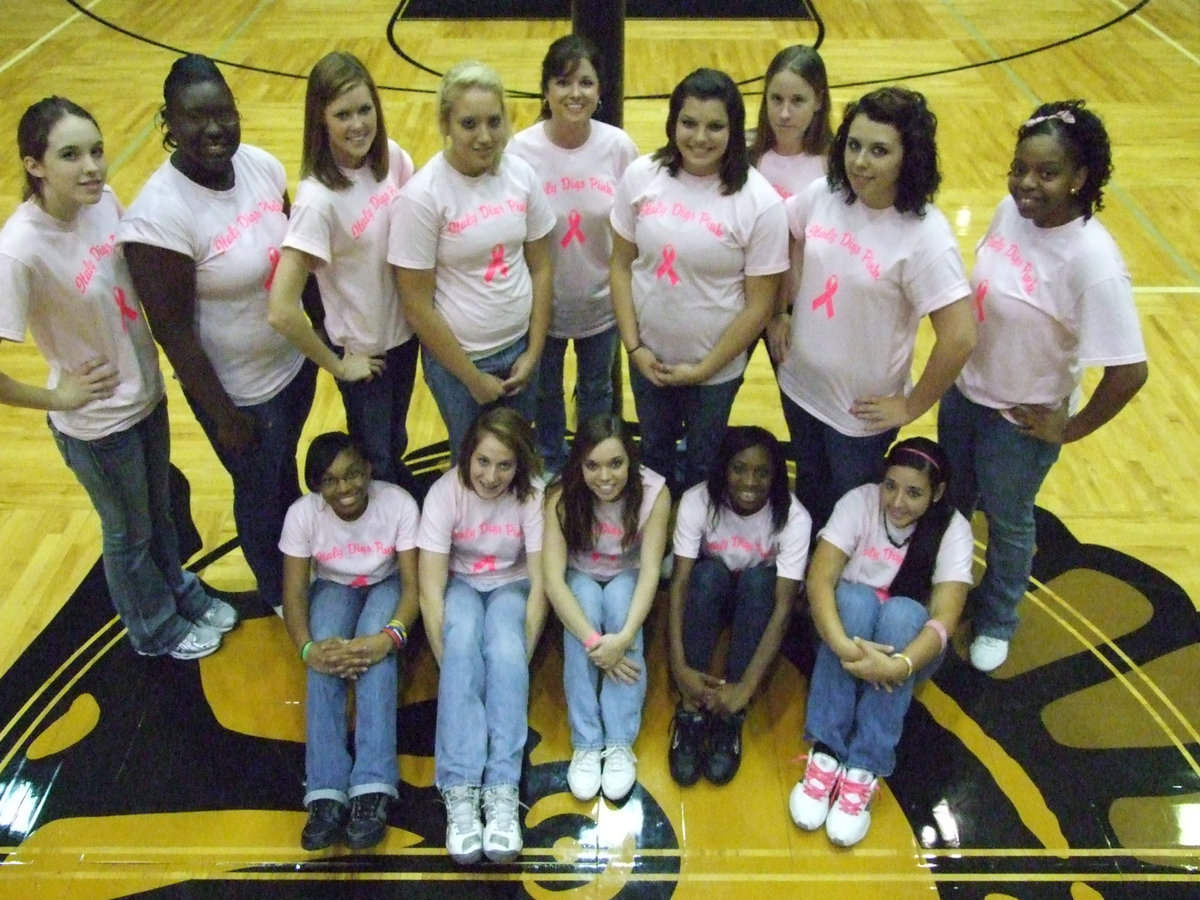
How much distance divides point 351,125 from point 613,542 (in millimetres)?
1107

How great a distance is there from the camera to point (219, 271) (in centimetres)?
218

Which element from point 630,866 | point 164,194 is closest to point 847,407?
point 630,866

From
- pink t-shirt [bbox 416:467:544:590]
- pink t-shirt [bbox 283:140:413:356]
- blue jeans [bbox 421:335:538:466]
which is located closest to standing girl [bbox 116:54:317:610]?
pink t-shirt [bbox 283:140:413:356]

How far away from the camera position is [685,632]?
8.28 ft

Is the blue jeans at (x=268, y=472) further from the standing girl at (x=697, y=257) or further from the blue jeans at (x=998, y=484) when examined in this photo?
the blue jeans at (x=998, y=484)

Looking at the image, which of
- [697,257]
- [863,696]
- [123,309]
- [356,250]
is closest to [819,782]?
[863,696]

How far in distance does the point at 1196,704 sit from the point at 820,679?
0.99 m

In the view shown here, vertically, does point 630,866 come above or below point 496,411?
below

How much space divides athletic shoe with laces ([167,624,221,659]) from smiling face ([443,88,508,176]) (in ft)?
4.53

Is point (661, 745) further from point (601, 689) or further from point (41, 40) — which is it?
point (41, 40)

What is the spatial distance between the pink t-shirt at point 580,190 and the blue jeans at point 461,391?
22 cm

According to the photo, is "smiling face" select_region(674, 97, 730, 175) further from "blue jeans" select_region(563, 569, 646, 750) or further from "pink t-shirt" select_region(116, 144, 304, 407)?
"blue jeans" select_region(563, 569, 646, 750)

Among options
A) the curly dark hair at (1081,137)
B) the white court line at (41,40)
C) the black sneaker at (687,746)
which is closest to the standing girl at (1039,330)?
the curly dark hair at (1081,137)

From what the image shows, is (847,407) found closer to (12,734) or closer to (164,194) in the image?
(164,194)
